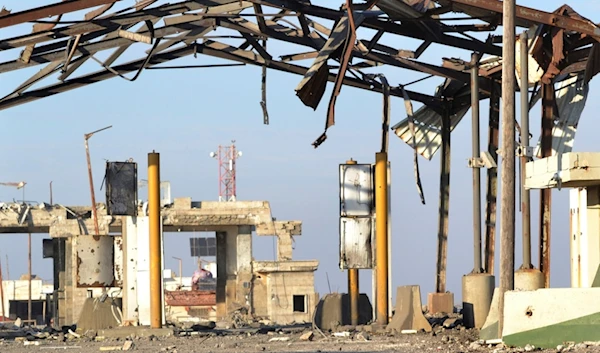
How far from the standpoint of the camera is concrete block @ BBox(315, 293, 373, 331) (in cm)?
2278

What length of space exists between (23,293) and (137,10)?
192ft

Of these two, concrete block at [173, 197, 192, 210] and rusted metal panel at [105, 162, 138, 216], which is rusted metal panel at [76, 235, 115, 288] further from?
concrete block at [173, 197, 192, 210]

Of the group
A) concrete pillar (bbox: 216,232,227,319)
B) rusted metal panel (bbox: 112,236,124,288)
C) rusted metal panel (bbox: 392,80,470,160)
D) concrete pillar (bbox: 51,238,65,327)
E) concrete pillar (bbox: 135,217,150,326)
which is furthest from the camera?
concrete pillar (bbox: 216,232,227,319)

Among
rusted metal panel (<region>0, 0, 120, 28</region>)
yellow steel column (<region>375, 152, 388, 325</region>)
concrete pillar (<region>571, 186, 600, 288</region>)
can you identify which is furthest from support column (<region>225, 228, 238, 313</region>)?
rusted metal panel (<region>0, 0, 120, 28</region>)

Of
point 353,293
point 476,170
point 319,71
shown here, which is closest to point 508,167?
point 319,71

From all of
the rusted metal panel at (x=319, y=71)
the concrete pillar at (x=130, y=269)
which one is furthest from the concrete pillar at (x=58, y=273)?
the rusted metal panel at (x=319, y=71)

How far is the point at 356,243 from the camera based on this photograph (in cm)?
2223

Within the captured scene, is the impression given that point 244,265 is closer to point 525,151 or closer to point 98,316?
point 98,316

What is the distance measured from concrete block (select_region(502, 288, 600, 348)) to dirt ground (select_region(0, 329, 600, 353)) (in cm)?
29

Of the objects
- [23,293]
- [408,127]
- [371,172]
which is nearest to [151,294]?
[371,172]

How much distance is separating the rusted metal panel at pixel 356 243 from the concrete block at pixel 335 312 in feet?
3.23

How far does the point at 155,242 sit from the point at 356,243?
412 cm

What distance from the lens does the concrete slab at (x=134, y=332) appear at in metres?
21.3

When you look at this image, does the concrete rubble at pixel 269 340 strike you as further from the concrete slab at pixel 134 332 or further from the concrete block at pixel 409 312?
the concrete block at pixel 409 312
